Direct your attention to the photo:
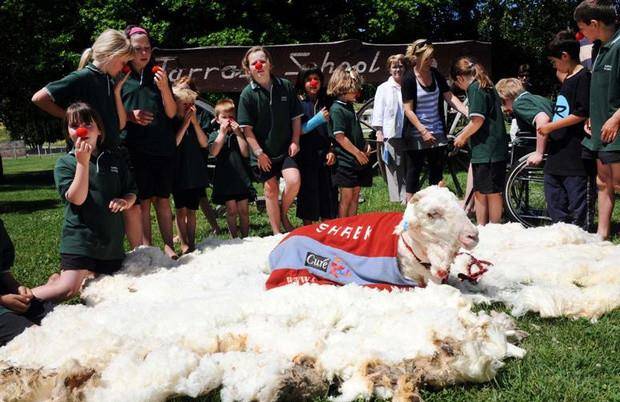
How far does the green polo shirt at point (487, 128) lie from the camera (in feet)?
17.9

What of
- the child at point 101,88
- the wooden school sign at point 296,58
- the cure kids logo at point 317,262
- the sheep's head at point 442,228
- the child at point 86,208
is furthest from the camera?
the wooden school sign at point 296,58

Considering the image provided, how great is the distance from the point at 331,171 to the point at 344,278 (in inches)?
102

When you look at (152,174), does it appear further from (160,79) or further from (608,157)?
(608,157)

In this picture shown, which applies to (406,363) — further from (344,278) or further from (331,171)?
(331,171)

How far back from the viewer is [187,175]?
17.7ft

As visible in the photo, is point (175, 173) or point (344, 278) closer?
point (344, 278)

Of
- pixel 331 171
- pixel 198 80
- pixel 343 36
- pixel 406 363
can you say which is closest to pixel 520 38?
pixel 343 36

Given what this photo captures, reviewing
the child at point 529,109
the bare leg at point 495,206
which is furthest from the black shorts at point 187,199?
the child at point 529,109

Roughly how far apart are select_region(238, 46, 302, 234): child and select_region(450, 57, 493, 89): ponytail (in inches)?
61.8

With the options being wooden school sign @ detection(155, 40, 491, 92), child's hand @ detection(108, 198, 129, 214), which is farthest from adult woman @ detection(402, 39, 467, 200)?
wooden school sign @ detection(155, 40, 491, 92)

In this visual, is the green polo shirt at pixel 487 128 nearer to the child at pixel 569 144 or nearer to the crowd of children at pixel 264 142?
the crowd of children at pixel 264 142

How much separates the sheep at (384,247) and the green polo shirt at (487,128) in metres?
2.16

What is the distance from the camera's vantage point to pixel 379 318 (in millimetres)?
2875

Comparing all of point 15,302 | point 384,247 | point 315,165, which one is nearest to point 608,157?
point 384,247
